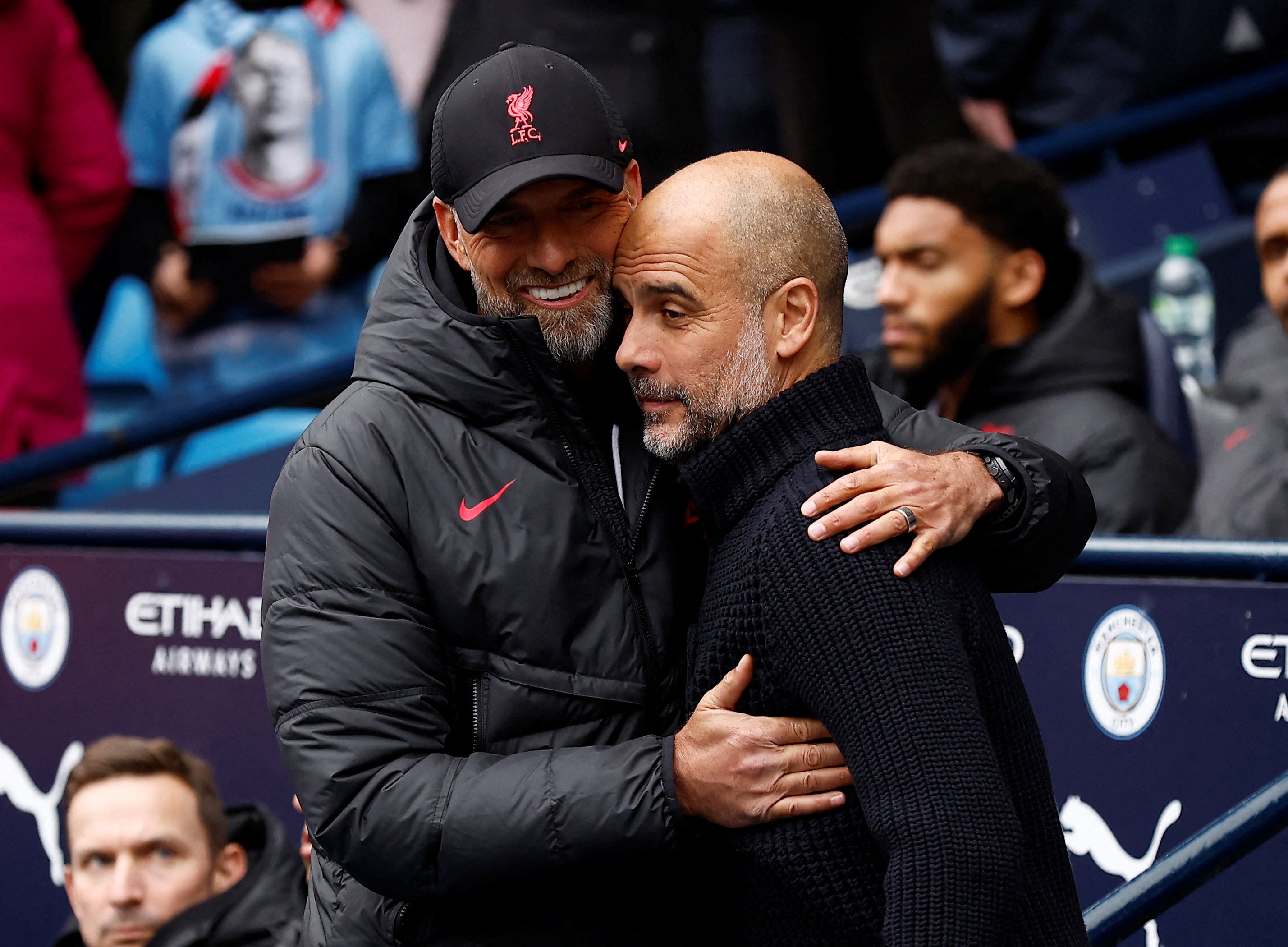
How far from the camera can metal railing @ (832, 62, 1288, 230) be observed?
20.6 ft

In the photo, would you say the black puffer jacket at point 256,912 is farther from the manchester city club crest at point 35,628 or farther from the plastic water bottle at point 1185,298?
the plastic water bottle at point 1185,298

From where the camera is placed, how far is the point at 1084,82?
6.43m

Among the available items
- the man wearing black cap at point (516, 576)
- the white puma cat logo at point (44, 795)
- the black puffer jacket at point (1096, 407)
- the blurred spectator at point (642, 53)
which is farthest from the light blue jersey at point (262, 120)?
the man wearing black cap at point (516, 576)

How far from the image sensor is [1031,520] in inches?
85.5

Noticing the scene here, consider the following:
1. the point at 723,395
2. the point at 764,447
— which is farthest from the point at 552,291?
the point at 764,447

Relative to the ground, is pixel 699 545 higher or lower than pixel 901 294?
lower

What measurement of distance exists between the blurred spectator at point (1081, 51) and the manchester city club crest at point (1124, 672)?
3604mm

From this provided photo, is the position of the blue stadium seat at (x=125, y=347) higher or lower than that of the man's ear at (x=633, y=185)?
higher

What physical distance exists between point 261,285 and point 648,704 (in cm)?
481

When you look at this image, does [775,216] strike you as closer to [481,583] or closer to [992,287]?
[481,583]

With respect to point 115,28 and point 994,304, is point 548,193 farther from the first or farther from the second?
point 115,28

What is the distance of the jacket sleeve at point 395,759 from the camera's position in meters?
1.99

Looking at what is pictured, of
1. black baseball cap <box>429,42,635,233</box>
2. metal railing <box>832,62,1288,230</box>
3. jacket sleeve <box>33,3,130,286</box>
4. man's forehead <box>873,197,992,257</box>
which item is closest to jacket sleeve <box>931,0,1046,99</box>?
metal railing <box>832,62,1288,230</box>

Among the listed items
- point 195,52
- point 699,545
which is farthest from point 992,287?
point 195,52
